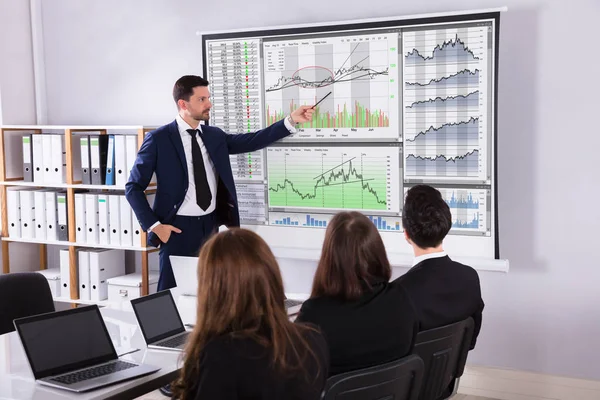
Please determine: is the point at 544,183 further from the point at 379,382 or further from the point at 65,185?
the point at 65,185

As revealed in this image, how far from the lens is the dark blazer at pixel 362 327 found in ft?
6.76

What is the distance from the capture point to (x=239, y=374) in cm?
167

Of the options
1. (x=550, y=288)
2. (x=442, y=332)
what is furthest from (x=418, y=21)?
(x=442, y=332)

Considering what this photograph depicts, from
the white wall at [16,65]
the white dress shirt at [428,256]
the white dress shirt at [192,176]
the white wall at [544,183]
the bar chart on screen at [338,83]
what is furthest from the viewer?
the white wall at [16,65]

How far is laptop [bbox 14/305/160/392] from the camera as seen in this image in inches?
86.5

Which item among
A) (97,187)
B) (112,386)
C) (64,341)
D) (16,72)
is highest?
(16,72)

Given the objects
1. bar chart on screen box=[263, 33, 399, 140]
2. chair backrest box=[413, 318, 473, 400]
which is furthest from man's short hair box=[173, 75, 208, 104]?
chair backrest box=[413, 318, 473, 400]

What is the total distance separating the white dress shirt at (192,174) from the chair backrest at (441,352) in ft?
7.34

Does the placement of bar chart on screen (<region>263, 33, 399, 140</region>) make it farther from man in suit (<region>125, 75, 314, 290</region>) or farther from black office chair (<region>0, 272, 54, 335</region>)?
black office chair (<region>0, 272, 54, 335</region>)

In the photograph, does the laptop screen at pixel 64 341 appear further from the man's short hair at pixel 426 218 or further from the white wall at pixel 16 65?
the white wall at pixel 16 65

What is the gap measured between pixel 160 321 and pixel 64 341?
0.41 m

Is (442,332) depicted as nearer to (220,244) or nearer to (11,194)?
(220,244)

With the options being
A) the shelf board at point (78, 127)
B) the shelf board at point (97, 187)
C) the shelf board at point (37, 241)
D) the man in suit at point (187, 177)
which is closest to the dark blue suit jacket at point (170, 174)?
the man in suit at point (187, 177)

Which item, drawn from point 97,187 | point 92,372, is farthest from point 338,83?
point 92,372
